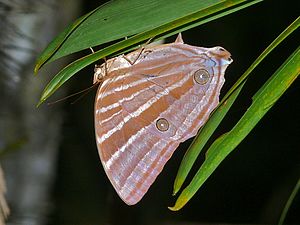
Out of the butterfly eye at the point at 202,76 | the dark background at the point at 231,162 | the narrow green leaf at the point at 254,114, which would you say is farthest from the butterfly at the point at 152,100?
the dark background at the point at 231,162

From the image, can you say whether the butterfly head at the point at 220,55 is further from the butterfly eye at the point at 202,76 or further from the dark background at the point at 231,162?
the dark background at the point at 231,162

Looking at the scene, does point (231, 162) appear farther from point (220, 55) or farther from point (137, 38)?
point (137, 38)

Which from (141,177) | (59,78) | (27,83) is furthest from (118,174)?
(27,83)

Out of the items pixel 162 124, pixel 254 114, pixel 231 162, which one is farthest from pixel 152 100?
pixel 231 162

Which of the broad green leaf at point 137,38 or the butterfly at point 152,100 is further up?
the broad green leaf at point 137,38

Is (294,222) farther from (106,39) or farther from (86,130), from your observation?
(106,39)

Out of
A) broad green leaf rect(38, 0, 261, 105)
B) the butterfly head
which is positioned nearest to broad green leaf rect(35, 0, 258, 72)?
broad green leaf rect(38, 0, 261, 105)

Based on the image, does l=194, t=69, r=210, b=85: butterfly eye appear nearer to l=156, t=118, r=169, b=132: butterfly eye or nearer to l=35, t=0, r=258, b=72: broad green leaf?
l=156, t=118, r=169, b=132: butterfly eye
